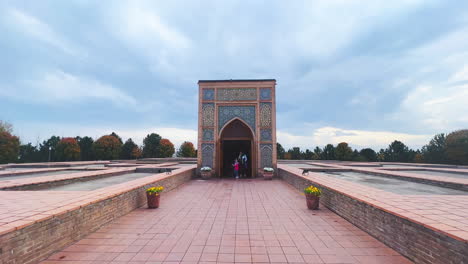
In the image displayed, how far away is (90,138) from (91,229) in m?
39.4

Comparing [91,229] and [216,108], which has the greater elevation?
[216,108]

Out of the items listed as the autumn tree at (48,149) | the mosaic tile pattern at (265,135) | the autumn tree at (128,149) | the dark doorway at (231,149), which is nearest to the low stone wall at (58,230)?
the mosaic tile pattern at (265,135)

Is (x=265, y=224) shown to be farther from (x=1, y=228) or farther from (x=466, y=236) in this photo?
(x=1, y=228)

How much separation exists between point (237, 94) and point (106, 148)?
29308 mm

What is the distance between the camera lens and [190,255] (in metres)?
3.03

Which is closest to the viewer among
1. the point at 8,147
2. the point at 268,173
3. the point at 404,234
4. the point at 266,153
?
the point at 404,234

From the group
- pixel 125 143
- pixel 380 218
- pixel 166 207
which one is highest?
pixel 125 143

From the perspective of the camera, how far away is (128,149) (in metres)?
35.1

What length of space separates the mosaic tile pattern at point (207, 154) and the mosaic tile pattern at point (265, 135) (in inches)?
116

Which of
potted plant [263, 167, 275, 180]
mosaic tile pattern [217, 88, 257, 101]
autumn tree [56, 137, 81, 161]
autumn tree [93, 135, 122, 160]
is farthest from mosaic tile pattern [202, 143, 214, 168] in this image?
autumn tree [56, 137, 81, 161]

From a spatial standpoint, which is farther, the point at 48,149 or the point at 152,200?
the point at 48,149

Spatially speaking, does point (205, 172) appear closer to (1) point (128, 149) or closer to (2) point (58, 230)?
(2) point (58, 230)

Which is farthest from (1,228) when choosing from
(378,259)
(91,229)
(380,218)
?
(380,218)

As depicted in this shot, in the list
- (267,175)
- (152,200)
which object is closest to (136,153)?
(267,175)
